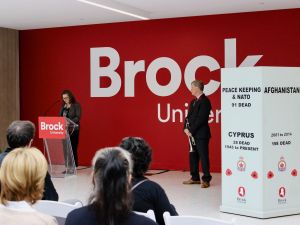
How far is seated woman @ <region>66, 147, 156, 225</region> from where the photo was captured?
83.7 inches

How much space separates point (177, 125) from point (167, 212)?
6.83 meters

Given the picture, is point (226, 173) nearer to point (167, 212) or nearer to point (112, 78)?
point (167, 212)

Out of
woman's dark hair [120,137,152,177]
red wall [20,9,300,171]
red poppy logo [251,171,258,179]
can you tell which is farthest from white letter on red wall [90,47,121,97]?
woman's dark hair [120,137,152,177]

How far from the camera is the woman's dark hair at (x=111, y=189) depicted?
6.97 feet

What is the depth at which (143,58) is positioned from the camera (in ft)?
32.5

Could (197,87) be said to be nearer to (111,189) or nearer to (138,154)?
(138,154)

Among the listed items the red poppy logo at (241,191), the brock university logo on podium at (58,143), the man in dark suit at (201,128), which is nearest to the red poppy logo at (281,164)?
the red poppy logo at (241,191)

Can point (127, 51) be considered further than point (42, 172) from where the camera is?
Yes

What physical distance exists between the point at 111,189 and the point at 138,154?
3.17ft

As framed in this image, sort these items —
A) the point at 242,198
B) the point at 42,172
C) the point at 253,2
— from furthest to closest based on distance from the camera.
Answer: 1. the point at 253,2
2. the point at 242,198
3. the point at 42,172

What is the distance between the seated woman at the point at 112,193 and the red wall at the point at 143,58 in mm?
6934

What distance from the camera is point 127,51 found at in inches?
396

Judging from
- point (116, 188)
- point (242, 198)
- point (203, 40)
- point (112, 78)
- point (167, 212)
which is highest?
point (203, 40)

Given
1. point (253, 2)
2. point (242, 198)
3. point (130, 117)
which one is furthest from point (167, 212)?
point (130, 117)
